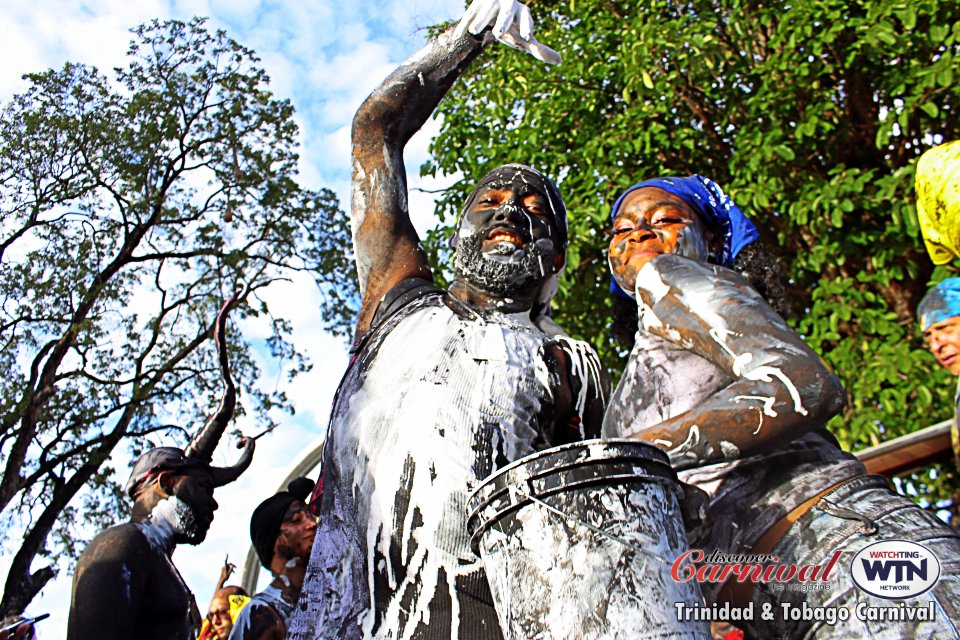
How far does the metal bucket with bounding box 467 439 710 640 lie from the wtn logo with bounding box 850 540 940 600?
42 cm

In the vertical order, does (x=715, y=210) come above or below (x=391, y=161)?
below

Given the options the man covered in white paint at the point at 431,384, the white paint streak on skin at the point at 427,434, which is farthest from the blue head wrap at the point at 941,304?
the white paint streak on skin at the point at 427,434

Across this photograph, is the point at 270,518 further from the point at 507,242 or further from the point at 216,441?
the point at 507,242

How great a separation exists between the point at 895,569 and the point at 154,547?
9.68ft

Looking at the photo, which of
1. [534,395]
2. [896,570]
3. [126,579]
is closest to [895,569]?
[896,570]

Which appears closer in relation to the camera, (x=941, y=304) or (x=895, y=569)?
(x=895, y=569)

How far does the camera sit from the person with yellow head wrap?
2.91m

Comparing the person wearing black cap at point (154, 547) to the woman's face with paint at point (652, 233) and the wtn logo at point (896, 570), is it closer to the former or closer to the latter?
the woman's face with paint at point (652, 233)

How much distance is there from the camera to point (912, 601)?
1.68m

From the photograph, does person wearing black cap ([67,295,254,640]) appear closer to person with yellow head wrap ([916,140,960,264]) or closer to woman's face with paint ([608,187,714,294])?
woman's face with paint ([608,187,714,294])

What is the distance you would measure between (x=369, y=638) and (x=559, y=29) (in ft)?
21.8

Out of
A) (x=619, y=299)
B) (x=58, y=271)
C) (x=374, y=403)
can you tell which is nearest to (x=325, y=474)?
(x=374, y=403)

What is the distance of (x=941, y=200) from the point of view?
2965mm

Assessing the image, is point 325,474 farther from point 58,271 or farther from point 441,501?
point 58,271
